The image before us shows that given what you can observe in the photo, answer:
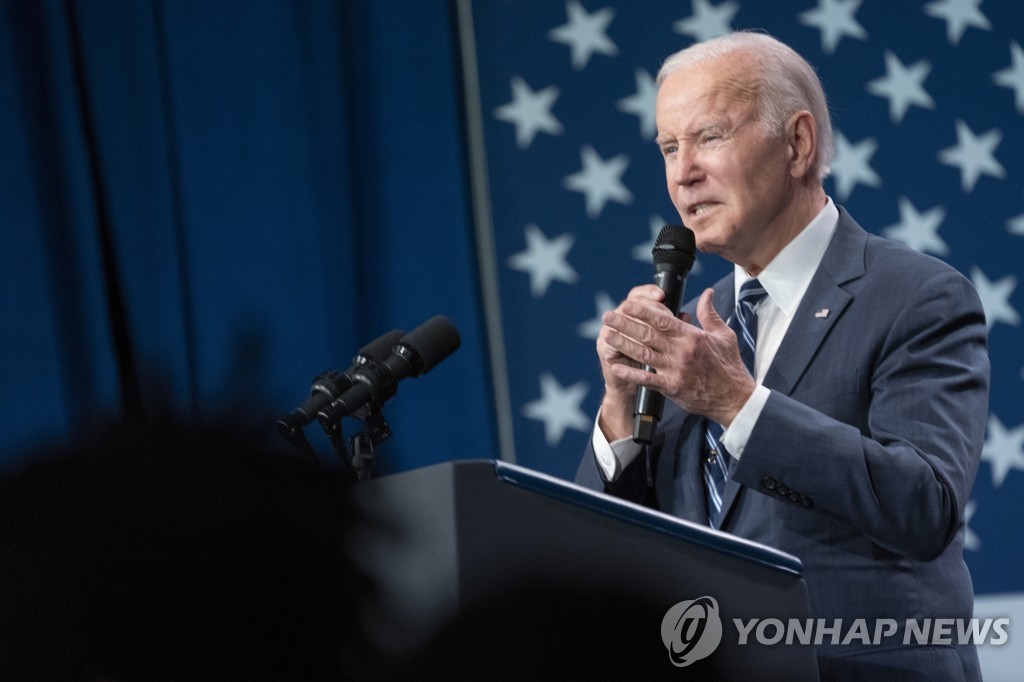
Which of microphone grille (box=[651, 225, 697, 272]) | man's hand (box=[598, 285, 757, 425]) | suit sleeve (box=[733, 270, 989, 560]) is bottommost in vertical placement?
suit sleeve (box=[733, 270, 989, 560])

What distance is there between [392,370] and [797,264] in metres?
0.83

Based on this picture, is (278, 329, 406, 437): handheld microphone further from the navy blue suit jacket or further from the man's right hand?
the navy blue suit jacket

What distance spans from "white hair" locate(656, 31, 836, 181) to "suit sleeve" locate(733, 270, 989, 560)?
1.55ft

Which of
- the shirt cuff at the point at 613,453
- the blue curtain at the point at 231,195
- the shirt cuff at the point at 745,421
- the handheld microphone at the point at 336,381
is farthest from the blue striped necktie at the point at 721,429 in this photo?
the blue curtain at the point at 231,195

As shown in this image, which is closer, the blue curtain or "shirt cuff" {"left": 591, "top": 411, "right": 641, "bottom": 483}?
"shirt cuff" {"left": 591, "top": 411, "right": 641, "bottom": 483}

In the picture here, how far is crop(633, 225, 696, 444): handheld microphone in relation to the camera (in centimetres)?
157

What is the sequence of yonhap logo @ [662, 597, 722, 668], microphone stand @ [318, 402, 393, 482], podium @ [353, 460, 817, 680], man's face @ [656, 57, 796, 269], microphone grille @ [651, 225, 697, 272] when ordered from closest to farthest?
1. podium @ [353, 460, 817, 680]
2. yonhap logo @ [662, 597, 722, 668]
3. microphone stand @ [318, 402, 393, 482]
4. microphone grille @ [651, 225, 697, 272]
5. man's face @ [656, 57, 796, 269]

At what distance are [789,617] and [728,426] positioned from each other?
1.97 feet

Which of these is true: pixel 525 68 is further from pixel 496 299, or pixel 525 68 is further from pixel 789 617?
pixel 789 617

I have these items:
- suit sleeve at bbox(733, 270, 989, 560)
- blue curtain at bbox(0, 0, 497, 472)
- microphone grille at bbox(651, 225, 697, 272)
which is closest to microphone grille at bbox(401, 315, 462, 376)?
microphone grille at bbox(651, 225, 697, 272)

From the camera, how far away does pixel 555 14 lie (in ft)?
11.4

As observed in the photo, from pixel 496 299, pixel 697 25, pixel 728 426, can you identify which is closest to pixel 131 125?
pixel 496 299

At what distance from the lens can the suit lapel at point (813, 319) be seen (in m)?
1.73

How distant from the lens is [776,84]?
2.04m
